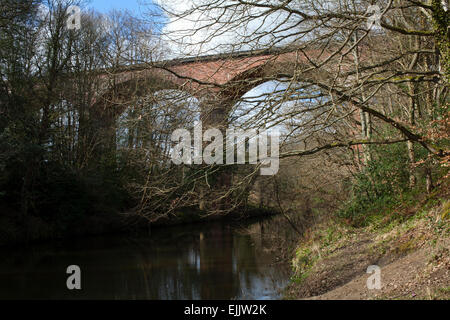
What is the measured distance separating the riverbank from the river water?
95 centimetres

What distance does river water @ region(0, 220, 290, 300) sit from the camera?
24.3 feet

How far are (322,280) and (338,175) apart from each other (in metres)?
4.23

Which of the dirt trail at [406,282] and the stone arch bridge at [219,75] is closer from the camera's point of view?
the dirt trail at [406,282]

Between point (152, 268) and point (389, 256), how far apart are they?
234 inches

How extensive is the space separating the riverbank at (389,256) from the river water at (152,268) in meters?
0.95

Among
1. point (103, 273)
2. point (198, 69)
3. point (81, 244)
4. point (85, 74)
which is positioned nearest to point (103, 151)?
point (85, 74)

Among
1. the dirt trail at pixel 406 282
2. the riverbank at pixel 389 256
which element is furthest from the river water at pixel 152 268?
the dirt trail at pixel 406 282

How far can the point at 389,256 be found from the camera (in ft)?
18.2

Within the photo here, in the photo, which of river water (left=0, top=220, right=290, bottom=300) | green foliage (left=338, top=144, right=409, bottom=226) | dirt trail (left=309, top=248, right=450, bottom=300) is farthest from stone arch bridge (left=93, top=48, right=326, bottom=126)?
river water (left=0, top=220, right=290, bottom=300)

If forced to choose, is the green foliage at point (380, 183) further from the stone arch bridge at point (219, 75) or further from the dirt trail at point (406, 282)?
the stone arch bridge at point (219, 75)

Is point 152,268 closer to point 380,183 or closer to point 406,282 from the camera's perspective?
point 380,183

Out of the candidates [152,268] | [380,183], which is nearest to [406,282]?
[380,183]

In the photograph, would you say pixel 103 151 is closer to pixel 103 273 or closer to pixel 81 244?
pixel 81 244

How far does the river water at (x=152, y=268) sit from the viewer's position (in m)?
7.40
